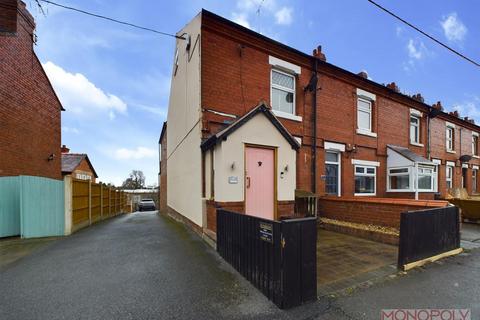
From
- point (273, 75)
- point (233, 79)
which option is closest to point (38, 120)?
point (233, 79)

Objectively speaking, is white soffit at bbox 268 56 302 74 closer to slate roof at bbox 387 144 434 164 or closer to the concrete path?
slate roof at bbox 387 144 434 164

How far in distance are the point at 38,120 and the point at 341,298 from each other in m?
13.5

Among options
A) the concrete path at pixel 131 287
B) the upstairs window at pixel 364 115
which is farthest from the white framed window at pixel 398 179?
the concrete path at pixel 131 287

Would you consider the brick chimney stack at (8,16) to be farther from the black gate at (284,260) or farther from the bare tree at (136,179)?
the bare tree at (136,179)

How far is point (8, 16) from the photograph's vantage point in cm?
973

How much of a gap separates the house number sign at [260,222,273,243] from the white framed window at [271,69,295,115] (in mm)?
6414

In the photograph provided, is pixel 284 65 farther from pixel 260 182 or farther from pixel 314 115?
pixel 260 182

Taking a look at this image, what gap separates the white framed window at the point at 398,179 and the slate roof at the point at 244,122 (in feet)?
25.6

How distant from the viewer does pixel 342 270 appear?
466 centimetres

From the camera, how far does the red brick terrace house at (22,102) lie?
29.7 feet

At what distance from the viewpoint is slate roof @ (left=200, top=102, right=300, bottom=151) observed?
243 inches

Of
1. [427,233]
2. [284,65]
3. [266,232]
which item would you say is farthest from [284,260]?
[284,65]

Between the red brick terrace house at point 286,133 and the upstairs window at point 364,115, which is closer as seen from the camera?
the red brick terrace house at point 286,133

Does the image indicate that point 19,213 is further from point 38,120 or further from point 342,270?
point 342,270
